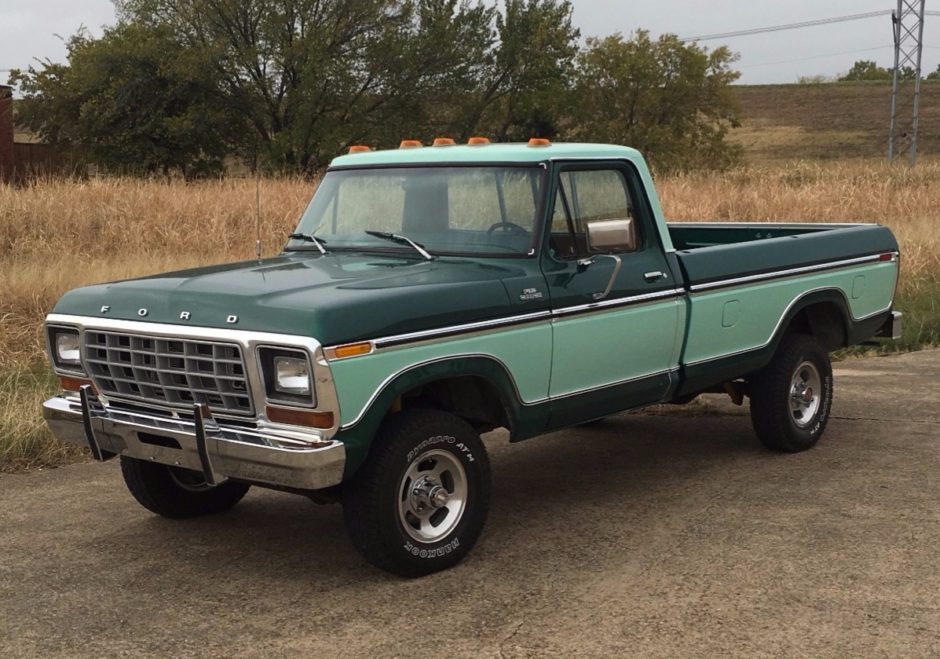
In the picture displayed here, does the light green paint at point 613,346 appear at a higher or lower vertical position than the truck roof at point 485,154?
lower

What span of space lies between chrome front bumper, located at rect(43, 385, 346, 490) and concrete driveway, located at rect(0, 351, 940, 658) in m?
0.53

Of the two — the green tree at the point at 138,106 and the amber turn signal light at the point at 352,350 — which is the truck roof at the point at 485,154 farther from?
the green tree at the point at 138,106

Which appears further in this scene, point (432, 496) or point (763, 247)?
point (763, 247)

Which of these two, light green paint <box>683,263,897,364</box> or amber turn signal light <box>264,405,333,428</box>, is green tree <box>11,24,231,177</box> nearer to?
light green paint <box>683,263,897,364</box>

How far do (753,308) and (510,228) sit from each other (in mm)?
1738

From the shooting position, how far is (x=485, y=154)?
5.83 metres

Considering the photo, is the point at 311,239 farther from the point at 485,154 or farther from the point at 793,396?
the point at 793,396

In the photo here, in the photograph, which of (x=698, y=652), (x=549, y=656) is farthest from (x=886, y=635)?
(x=549, y=656)

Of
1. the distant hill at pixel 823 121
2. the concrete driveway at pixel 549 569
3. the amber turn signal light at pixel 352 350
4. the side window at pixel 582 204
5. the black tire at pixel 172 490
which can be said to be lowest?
the concrete driveway at pixel 549 569

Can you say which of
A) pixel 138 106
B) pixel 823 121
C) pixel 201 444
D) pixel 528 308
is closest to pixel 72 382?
pixel 201 444

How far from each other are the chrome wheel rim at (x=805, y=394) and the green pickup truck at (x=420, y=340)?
143 millimetres

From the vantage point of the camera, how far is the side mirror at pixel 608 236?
5.55m

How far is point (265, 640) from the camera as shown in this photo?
14.1 ft

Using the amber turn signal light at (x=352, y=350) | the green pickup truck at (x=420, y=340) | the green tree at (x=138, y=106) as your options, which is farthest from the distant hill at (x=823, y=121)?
the amber turn signal light at (x=352, y=350)
